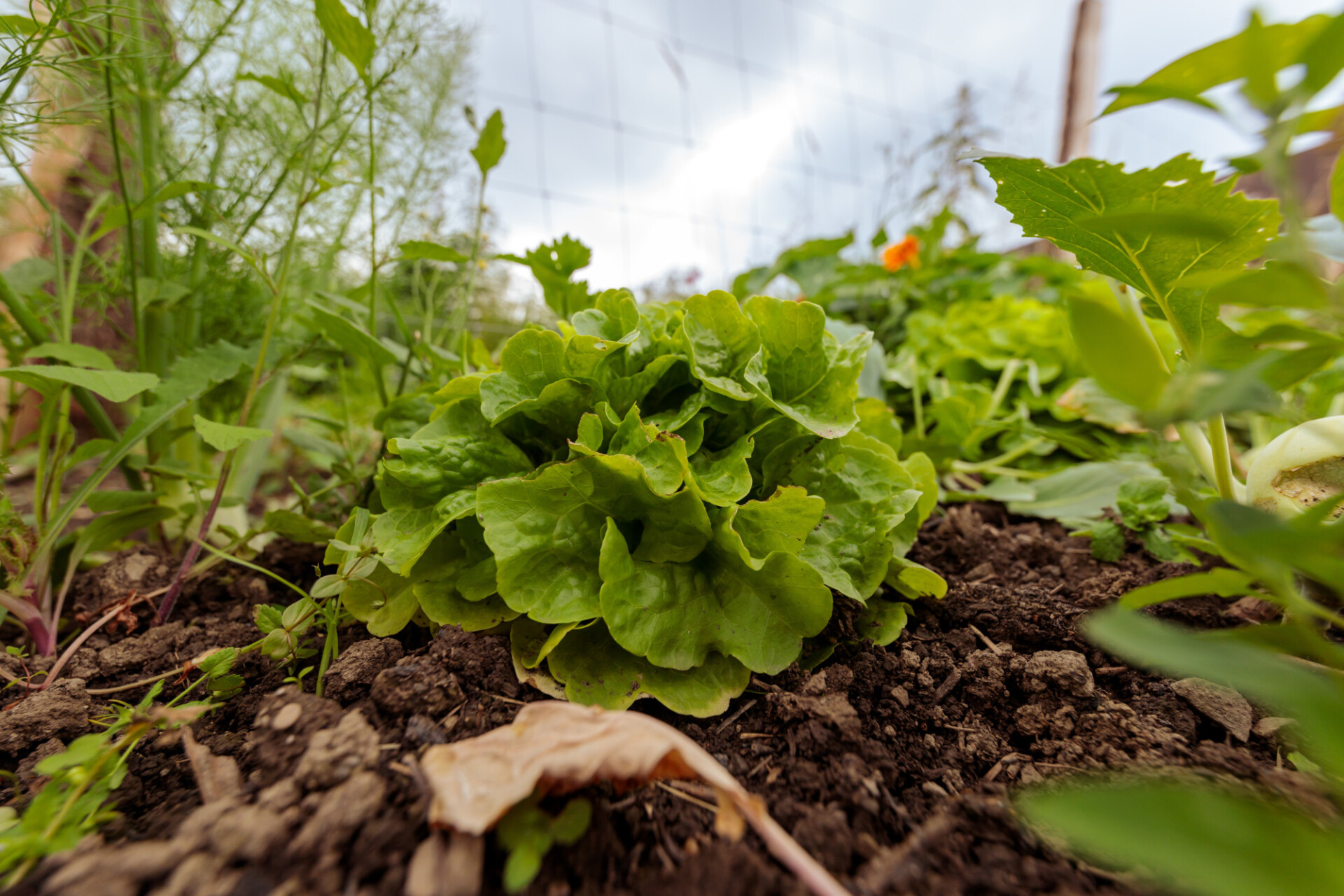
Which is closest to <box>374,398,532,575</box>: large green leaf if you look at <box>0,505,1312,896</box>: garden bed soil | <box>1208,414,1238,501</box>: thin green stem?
<box>0,505,1312,896</box>: garden bed soil

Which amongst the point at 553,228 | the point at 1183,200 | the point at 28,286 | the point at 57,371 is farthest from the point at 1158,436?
the point at 553,228

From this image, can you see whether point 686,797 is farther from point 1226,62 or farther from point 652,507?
point 1226,62

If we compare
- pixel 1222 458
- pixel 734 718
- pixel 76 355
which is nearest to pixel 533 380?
pixel 734 718

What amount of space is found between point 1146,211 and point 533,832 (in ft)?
2.35

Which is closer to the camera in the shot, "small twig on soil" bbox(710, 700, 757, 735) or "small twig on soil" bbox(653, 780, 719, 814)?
"small twig on soil" bbox(653, 780, 719, 814)

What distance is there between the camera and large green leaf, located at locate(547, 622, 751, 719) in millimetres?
645

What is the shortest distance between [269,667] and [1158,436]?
86 centimetres

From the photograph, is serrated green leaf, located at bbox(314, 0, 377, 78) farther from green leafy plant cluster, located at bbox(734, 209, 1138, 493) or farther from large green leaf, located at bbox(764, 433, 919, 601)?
green leafy plant cluster, located at bbox(734, 209, 1138, 493)

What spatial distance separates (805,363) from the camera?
2.56ft

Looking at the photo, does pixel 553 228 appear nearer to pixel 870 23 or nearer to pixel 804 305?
pixel 804 305

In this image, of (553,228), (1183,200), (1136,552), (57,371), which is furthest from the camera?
(553,228)

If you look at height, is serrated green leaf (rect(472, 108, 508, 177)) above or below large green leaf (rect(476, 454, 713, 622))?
above

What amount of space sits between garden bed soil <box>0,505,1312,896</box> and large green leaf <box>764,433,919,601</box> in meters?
0.08

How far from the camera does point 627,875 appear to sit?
17.8 inches
